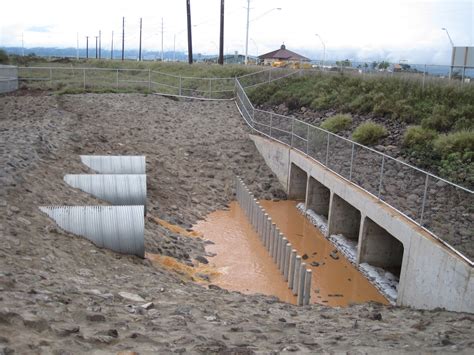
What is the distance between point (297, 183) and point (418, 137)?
5.75 meters

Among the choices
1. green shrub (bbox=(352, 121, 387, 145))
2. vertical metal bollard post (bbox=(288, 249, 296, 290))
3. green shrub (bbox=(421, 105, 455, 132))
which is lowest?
vertical metal bollard post (bbox=(288, 249, 296, 290))

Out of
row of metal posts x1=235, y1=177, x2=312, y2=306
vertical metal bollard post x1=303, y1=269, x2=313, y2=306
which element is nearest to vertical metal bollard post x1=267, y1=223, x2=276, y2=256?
row of metal posts x1=235, y1=177, x2=312, y2=306

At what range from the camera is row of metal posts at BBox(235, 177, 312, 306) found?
11.8 metres

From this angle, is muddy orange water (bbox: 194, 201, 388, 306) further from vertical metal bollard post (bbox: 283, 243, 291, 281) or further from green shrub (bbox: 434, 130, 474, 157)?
green shrub (bbox: 434, 130, 474, 157)

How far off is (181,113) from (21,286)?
864 inches

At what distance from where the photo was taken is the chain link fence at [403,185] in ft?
36.0

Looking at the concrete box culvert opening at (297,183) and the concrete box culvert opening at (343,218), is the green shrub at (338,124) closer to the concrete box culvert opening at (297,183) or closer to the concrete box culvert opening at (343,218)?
the concrete box culvert opening at (297,183)

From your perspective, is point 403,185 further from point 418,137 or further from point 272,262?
point 418,137

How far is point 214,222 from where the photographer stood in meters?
18.6

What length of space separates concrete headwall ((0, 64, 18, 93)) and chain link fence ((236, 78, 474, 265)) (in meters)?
19.9

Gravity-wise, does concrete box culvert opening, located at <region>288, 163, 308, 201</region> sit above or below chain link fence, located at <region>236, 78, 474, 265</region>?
below

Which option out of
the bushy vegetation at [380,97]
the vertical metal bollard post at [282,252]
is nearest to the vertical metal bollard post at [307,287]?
the vertical metal bollard post at [282,252]

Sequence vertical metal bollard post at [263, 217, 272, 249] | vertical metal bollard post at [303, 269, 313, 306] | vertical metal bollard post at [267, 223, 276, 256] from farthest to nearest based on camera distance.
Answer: vertical metal bollard post at [263, 217, 272, 249], vertical metal bollard post at [267, 223, 276, 256], vertical metal bollard post at [303, 269, 313, 306]

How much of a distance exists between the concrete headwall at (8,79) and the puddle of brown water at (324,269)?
20.8 metres
